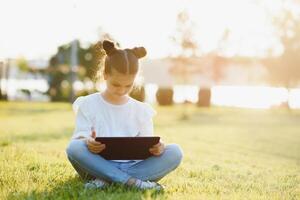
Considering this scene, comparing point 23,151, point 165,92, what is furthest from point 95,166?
point 165,92

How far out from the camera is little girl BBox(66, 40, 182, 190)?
16.5 feet

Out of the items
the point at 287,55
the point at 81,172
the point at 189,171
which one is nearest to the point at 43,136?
the point at 189,171

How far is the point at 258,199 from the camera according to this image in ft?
16.6

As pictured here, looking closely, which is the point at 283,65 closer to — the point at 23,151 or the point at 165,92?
the point at 165,92

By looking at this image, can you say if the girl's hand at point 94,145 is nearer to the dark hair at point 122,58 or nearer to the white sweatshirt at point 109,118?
the white sweatshirt at point 109,118

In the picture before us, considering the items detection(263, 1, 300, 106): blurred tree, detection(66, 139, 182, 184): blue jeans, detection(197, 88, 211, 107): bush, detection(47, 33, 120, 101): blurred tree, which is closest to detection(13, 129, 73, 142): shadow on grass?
detection(66, 139, 182, 184): blue jeans

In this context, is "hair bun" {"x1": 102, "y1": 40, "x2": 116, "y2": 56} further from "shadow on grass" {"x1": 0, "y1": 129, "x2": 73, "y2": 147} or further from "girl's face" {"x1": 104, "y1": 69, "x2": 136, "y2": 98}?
"shadow on grass" {"x1": 0, "y1": 129, "x2": 73, "y2": 147}

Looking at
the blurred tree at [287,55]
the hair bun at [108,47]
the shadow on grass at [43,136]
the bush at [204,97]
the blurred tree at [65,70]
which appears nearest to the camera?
the hair bun at [108,47]

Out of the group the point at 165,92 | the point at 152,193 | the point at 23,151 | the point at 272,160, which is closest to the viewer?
the point at 152,193

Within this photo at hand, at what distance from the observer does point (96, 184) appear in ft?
16.6

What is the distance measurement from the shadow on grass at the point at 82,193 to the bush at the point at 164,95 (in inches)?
1057

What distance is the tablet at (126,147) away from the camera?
4855 mm

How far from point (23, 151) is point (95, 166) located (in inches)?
119

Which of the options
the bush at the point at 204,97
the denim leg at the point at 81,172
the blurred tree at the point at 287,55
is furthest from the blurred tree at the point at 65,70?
the denim leg at the point at 81,172
